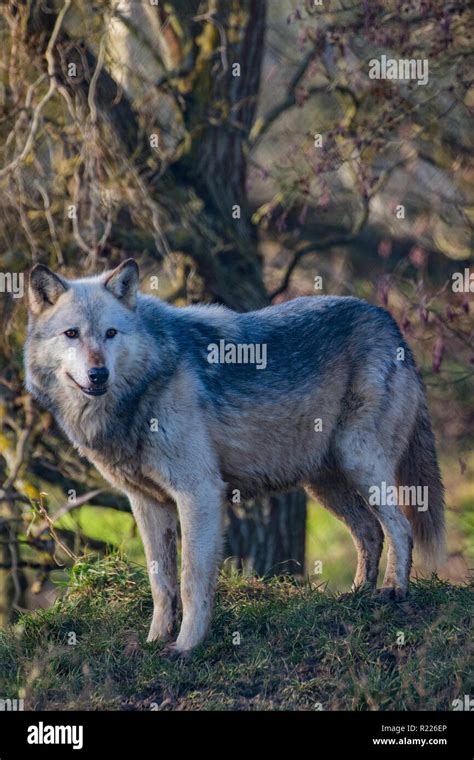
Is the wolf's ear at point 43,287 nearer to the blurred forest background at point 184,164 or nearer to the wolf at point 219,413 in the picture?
the wolf at point 219,413

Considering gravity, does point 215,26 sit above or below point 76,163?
above

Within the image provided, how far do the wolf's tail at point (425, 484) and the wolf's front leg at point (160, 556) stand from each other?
162 centimetres

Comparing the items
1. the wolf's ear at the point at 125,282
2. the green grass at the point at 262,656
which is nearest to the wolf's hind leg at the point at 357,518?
the green grass at the point at 262,656

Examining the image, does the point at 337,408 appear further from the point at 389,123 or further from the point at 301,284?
the point at 301,284

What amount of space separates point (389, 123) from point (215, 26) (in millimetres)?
2190

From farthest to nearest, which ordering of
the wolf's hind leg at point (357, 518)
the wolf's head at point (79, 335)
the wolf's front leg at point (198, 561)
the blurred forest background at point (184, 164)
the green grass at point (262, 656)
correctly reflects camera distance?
the blurred forest background at point (184, 164), the wolf's hind leg at point (357, 518), the wolf's front leg at point (198, 561), the wolf's head at point (79, 335), the green grass at point (262, 656)

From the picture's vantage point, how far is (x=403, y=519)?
6.97 m

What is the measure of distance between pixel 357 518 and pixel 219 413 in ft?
4.32

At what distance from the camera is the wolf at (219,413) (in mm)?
6445

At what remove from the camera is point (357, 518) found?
739cm

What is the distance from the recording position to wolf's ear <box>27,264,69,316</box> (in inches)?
253

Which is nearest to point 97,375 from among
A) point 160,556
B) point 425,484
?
point 160,556

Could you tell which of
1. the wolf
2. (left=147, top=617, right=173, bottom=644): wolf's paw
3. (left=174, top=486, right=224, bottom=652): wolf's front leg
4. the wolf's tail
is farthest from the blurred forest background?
(left=174, top=486, right=224, bottom=652): wolf's front leg

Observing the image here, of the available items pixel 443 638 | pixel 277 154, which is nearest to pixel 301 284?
pixel 277 154
